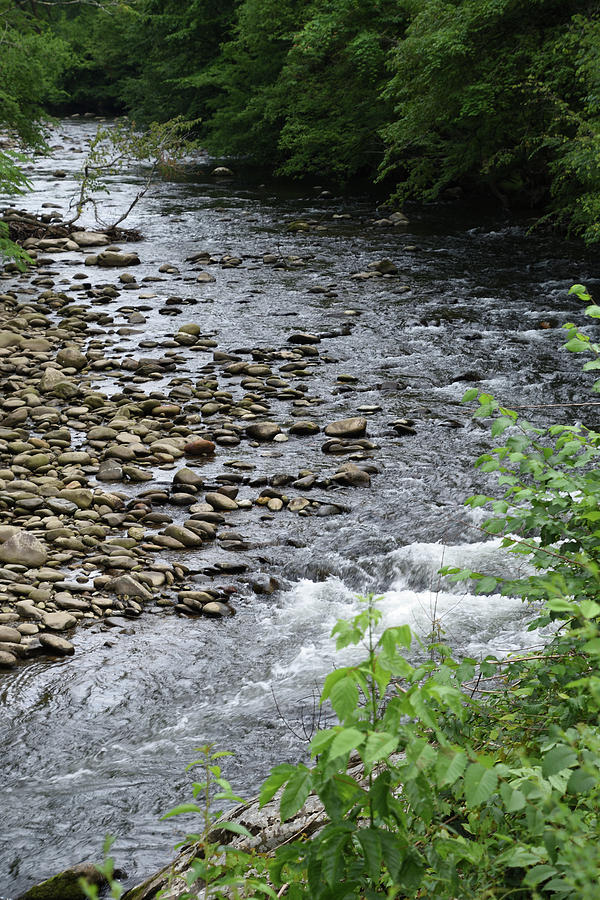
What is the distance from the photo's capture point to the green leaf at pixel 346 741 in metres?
1.41

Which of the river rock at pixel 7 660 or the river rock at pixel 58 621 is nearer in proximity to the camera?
the river rock at pixel 7 660

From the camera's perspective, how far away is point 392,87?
47.5 ft

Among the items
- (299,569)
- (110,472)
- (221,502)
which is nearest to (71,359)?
(110,472)

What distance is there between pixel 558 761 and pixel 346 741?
40 centimetres

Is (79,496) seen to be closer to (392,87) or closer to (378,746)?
(378,746)

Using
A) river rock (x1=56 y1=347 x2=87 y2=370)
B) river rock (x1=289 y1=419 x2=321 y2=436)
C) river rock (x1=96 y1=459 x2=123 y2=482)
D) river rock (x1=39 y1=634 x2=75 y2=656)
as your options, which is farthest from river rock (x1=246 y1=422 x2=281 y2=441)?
river rock (x1=39 y1=634 x2=75 y2=656)

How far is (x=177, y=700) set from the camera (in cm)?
400

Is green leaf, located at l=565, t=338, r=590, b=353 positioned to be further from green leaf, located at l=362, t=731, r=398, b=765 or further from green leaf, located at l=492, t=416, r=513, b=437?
green leaf, located at l=362, t=731, r=398, b=765

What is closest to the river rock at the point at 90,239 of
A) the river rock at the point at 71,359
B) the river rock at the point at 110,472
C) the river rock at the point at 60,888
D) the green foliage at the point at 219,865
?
the river rock at the point at 71,359

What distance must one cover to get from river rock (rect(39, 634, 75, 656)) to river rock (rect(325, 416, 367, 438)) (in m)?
3.31

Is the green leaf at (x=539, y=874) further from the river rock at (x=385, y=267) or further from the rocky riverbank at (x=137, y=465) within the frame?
the river rock at (x=385, y=267)

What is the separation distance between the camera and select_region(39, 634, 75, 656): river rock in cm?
423

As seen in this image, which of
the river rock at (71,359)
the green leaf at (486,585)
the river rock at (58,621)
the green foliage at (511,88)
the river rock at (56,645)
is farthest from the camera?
the green foliage at (511,88)

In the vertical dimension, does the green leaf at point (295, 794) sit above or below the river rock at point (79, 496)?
above
